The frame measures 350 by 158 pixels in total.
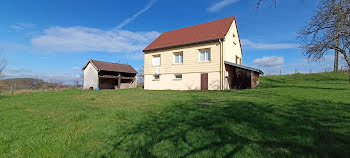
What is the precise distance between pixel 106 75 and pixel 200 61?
15178mm

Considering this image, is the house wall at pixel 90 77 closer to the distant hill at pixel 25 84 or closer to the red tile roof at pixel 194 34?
the distant hill at pixel 25 84

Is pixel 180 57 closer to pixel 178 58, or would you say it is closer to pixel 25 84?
pixel 178 58

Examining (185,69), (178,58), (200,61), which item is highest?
(178,58)

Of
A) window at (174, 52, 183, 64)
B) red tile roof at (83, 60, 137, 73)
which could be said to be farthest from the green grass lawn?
red tile roof at (83, 60, 137, 73)

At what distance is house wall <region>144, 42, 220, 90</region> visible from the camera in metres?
14.7

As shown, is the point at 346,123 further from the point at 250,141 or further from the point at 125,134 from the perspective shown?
the point at 125,134

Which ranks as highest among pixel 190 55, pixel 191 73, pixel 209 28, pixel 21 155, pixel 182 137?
pixel 209 28

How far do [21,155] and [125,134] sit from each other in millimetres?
1992

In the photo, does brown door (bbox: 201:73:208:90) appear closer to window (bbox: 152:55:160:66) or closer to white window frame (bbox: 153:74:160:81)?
white window frame (bbox: 153:74:160:81)

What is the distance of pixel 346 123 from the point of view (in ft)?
12.4

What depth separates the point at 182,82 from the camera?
16609 millimetres

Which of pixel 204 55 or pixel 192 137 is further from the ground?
pixel 204 55

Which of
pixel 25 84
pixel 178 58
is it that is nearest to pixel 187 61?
pixel 178 58

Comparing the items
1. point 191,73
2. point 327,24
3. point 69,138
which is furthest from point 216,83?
point 69,138
